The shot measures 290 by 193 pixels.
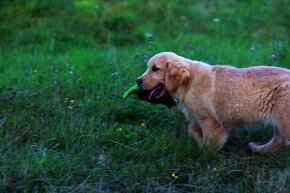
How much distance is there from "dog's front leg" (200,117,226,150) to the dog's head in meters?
0.53

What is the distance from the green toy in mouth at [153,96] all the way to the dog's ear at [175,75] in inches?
5.8

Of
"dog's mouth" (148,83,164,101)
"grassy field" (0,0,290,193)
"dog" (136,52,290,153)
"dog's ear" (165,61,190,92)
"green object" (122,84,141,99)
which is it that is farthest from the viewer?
"green object" (122,84,141,99)

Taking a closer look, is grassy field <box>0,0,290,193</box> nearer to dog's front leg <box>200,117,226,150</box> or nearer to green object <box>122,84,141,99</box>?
dog's front leg <box>200,117,226,150</box>

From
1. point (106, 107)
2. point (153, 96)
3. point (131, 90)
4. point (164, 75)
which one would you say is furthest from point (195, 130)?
point (106, 107)

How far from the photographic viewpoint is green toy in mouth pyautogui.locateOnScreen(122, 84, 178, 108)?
5.94 metres

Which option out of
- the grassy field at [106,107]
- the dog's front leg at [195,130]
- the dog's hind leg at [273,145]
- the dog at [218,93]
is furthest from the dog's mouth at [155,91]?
the dog's hind leg at [273,145]

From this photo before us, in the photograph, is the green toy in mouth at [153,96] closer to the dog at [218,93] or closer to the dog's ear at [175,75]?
the dog at [218,93]

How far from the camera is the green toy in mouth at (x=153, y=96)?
5.94m

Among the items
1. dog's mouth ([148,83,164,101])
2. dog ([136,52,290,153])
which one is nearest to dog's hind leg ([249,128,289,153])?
dog ([136,52,290,153])

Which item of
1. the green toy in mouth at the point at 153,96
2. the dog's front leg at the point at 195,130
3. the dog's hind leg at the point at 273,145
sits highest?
the green toy in mouth at the point at 153,96

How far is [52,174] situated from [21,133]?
3.01 ft

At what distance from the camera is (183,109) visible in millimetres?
6023

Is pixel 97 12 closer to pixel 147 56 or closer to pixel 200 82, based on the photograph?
pixel 147 56

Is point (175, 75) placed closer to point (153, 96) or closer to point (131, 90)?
point (153, 96)
